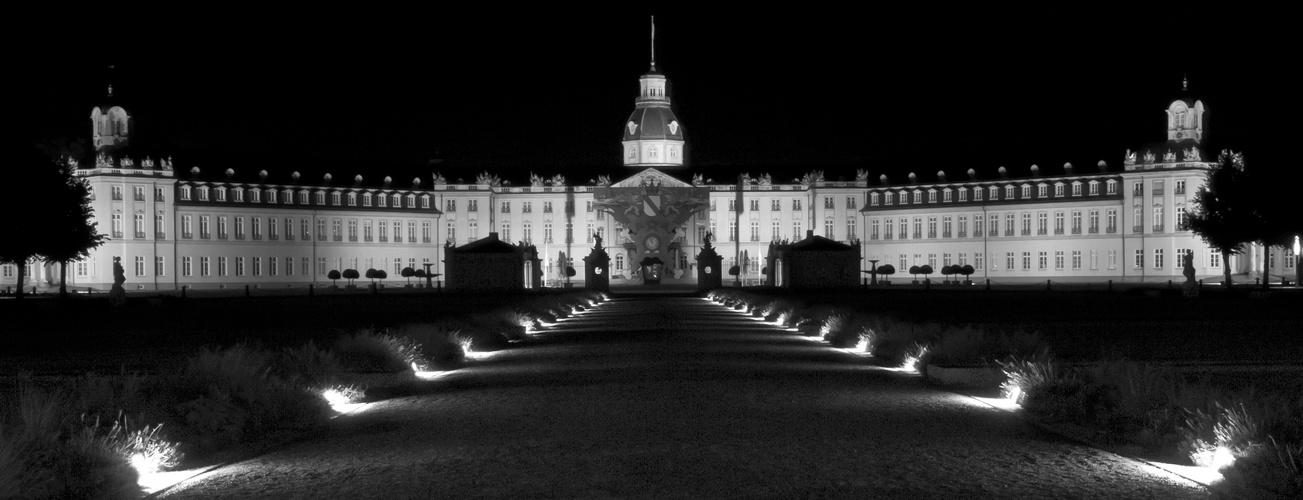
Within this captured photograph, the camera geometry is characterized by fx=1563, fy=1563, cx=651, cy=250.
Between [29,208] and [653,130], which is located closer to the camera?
[29,208]

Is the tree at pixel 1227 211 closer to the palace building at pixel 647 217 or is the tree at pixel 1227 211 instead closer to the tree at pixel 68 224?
the palace building at pixel 647 217

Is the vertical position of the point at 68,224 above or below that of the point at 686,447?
above

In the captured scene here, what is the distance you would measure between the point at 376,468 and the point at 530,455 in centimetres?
124

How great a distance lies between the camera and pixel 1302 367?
2122cm

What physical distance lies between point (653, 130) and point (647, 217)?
632 inches

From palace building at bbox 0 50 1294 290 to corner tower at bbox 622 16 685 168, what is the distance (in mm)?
194

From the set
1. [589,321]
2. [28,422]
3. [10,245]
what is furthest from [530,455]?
[10,245]

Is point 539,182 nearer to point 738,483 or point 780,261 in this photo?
point 780,261

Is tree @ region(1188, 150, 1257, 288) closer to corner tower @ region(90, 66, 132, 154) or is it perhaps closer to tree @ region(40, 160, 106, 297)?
tree @ region(40, 160, 106, 297)

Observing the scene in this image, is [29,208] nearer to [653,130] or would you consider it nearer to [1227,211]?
[1227,211]

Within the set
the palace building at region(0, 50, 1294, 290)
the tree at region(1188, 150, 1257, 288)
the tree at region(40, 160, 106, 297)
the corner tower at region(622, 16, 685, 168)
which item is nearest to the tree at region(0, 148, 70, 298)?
the tree at region(40, 160, 106, 297)

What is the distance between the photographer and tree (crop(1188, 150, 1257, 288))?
7500 cm

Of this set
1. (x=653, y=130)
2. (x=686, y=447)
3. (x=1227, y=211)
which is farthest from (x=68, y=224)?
(x=653, y=130)

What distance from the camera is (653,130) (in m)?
154
